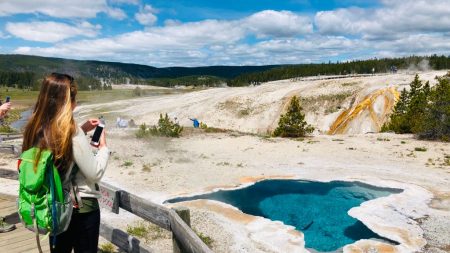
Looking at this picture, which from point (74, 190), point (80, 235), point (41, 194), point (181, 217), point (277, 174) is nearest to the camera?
point (41, 194)

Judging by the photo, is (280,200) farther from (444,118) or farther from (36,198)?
(444,118)

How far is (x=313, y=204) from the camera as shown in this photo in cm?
1472

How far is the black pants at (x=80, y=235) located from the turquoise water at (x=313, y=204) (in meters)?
7.94

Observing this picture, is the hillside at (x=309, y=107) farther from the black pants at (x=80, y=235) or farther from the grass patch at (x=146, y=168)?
the black pants at (x=80, y=235)

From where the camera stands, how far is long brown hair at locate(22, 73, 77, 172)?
3.32m

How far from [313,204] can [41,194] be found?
1271 cm

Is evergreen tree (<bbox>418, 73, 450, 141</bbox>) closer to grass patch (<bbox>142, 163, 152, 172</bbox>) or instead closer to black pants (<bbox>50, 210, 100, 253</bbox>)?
grass patch (<bbox>142, 163, 152, 172</bbox>)

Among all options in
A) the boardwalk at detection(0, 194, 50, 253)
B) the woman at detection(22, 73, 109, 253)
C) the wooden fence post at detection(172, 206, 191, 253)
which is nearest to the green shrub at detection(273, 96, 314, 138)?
the boardwalk at detection(0, 194, 50, 253)

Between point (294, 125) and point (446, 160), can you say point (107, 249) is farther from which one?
point (294, 125)

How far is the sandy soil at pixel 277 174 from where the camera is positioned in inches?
420

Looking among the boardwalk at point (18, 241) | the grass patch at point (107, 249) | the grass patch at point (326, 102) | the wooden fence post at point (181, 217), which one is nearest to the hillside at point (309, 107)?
the grass patch at point (326, 102)

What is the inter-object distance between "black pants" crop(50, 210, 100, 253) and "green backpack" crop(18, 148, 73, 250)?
348mm

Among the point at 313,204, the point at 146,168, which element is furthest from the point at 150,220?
the point at 146,168

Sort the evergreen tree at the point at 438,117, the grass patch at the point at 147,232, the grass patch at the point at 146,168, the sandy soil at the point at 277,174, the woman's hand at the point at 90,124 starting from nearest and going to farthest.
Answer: the woman's hand at the point at 90,124 < the grass patch at the point at 147,232 < the sandy soil at the point at 277,174 < the grass patch at the point at 146,168 < the evergreen tree at the point at 438,117
